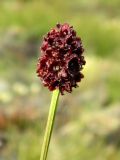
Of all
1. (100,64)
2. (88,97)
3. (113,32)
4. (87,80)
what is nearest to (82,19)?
(113,32)

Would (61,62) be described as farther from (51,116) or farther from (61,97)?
(61,97)

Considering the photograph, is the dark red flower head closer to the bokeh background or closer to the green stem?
the green stem

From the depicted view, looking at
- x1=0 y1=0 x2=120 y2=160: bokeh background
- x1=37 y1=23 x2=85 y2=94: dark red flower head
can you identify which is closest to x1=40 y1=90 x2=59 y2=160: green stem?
x1=37 y1=23 x2=85 y2=94: dark red flower head

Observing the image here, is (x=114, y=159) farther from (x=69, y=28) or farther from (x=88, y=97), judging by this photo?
(x=69, y=28)

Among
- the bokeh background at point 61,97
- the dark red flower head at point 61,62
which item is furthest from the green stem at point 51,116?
the bokeh background at point 61,97

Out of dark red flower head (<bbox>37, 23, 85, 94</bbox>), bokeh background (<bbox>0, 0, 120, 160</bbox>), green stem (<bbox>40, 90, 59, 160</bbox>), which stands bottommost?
green stem (<bbox>40, 90, 59, 160</bbox>)

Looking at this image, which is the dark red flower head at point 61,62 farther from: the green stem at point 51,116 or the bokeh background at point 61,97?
the bokeh background at point 61,97
